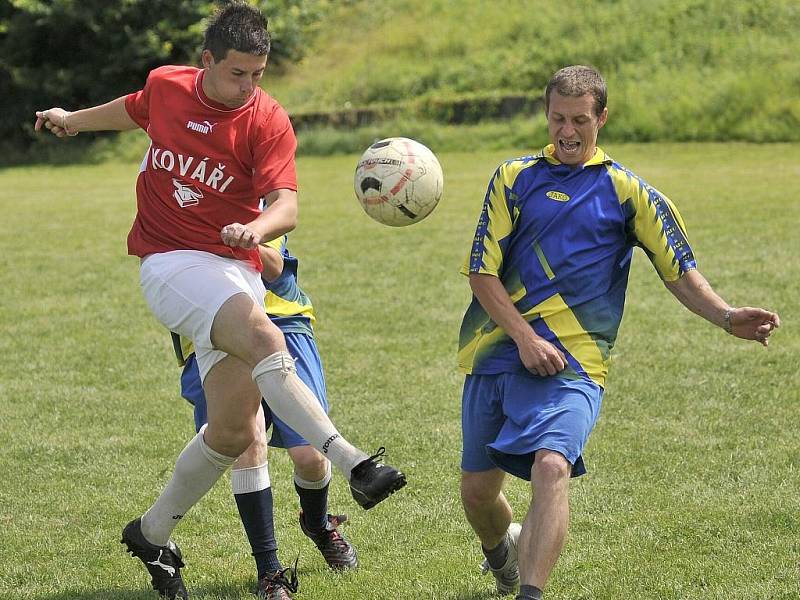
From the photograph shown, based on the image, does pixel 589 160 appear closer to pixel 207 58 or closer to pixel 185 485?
pixel 207 58

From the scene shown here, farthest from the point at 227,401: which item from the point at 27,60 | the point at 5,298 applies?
the point at 27,60

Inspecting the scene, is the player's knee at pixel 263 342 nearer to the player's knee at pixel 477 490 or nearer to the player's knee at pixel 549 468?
the player's knee at pixel 477 490

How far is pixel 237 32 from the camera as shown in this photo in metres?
4.40

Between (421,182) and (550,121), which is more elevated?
(550,121)

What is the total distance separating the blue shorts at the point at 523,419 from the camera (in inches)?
162

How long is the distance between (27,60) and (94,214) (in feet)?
45.6

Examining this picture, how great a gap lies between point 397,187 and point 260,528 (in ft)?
4.99

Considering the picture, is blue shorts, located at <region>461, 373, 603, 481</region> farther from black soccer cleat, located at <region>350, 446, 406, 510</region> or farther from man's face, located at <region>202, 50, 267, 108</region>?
man's face, located at <region>202, 50, 267, 108</region>

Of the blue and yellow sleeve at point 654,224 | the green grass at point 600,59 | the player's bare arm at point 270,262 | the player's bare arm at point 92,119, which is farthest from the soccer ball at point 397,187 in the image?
the green grass at point 600,59

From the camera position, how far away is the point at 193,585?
4938mm

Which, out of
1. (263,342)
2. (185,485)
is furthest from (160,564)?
(263,342)

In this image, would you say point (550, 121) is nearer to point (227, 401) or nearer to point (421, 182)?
point (421, 182)

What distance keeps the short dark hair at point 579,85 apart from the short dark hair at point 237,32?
3.62ft

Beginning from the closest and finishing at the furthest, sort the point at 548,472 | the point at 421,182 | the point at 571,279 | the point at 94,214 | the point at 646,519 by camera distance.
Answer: the point at 548,472
the point at 571,279
the point at 421,182
the point at 646,519
the point at 94,214
